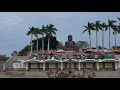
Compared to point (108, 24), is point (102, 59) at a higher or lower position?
lower

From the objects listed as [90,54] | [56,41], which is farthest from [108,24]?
[56,41]

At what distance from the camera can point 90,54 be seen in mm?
39500
